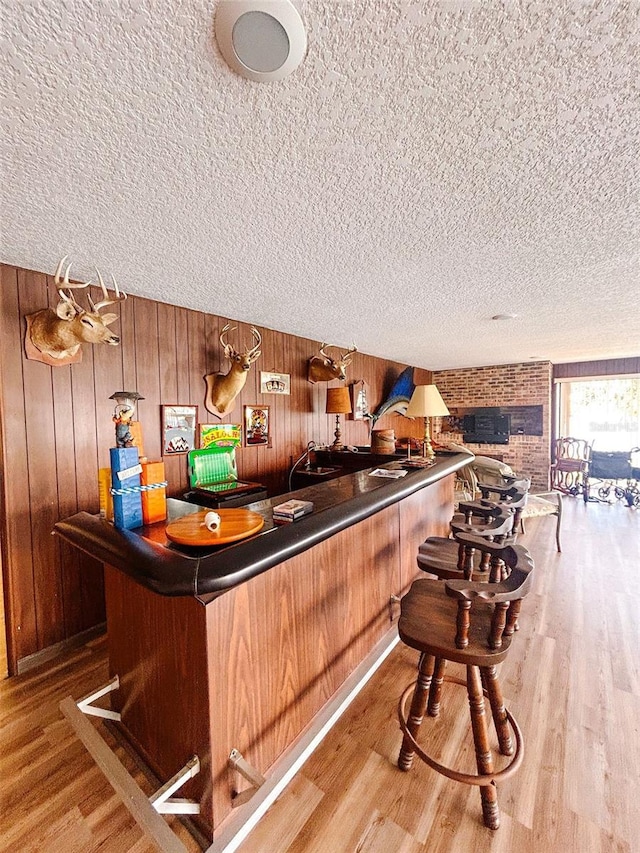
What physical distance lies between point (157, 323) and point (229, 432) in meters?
1.11

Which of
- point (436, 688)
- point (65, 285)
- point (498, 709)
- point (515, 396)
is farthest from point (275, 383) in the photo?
point (515, 396)

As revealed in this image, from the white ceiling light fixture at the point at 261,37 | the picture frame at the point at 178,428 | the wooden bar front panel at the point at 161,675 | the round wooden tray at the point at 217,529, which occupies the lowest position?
the wooden bar front panel at the point at 161,675

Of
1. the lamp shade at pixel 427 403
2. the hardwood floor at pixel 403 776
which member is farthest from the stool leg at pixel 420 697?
the lamp shade at pixel 427 403

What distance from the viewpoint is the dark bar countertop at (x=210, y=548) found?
3.17 ft

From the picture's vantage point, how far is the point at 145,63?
0.88m

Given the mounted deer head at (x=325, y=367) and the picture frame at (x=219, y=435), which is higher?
the mounted deer head at (x=325, y=367)

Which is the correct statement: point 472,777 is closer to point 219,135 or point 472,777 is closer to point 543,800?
point 543,800

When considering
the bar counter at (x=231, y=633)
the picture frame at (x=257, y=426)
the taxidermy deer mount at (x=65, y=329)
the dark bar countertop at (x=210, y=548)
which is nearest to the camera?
the dark bar countertop at (x=210, y=548)

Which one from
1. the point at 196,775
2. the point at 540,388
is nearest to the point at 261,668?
the point at 196,775

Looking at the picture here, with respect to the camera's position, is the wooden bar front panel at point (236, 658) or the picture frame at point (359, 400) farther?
the picture frame at point (359, 400)

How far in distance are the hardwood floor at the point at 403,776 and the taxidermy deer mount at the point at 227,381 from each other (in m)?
1.92

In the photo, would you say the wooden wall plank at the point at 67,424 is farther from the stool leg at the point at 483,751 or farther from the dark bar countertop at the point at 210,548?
the stool leg at the point at 483,751

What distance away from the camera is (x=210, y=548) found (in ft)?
3.63

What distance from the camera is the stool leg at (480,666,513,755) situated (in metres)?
1.36
